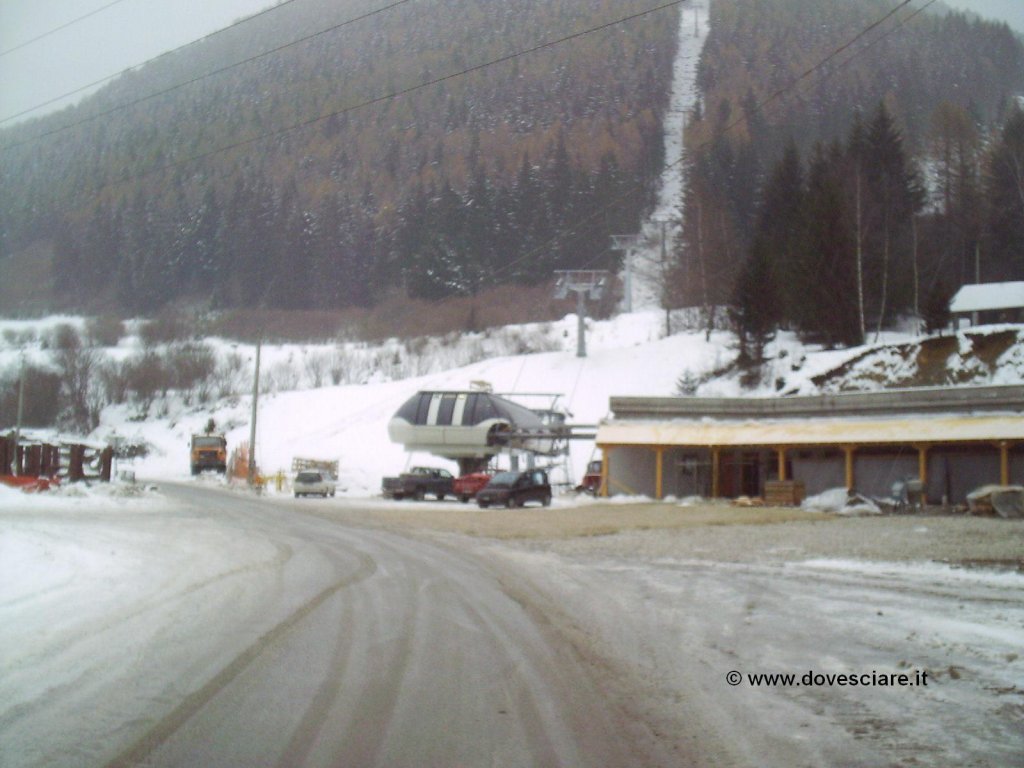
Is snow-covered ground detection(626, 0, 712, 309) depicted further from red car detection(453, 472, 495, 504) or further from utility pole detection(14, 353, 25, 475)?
utility pole detection(14, 353, 25, 475)

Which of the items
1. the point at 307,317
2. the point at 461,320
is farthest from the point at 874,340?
the point at 307,317

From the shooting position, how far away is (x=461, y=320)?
8969cm

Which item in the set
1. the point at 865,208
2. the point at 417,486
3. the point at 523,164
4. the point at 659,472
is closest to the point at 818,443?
the point at 659,472

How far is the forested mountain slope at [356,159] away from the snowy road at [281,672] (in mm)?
31118

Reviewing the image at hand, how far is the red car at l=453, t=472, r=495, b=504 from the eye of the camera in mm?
39562

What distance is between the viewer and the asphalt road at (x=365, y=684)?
5.00 metres

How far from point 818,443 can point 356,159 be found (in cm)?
9686

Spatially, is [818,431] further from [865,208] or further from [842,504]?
[865,208]

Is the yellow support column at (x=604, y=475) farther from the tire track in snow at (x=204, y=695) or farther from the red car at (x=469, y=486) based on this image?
the tire track in snow at (x=204, y=695)

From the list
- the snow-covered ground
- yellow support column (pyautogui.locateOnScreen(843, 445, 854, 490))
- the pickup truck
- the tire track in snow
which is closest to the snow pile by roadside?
yellow support column (pyautogui.locateOnScreen(843, 445, 854, 490))

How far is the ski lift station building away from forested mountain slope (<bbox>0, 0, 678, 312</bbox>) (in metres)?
26.3

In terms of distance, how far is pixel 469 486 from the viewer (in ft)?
130

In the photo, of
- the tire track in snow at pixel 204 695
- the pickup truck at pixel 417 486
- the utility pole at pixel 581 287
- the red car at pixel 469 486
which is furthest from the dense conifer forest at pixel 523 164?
the tire track in snow at pixel 204 695

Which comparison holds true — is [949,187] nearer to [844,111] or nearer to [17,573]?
[844,111]
